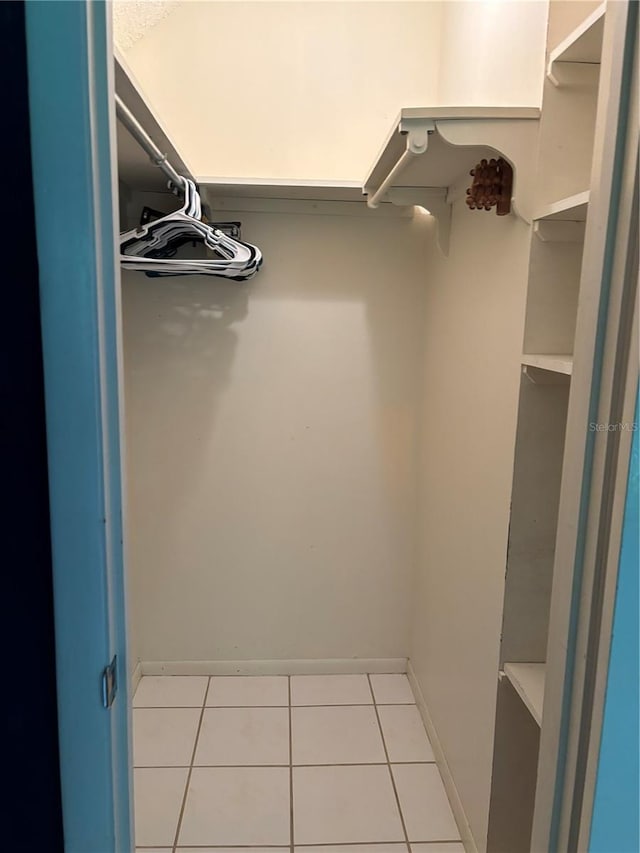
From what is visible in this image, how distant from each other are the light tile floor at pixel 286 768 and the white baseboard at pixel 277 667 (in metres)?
0.03

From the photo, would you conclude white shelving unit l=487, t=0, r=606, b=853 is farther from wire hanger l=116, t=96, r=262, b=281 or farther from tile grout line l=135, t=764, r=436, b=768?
wire hanger l=116, t=96, r=262, b=281

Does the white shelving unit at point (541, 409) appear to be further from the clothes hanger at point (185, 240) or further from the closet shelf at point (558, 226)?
the clothes hanger at point (185, 240)

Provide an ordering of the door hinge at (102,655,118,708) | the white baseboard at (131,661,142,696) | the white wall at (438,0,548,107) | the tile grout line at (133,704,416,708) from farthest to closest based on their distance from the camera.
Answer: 1. the white baseboard at (131,661,142,696)
2. the tile grout line at (133,704,416,708)
3. the white wall at (438,0,548,107)
4. the door hinge at (102,655,118,708)

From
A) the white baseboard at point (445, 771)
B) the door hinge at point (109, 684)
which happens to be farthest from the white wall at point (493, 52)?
the white baseboard at point (445, 771)

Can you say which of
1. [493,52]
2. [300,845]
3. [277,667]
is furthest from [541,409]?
[277,667]

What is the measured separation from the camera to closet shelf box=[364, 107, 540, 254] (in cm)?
144

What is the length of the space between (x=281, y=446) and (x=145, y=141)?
1329 mm

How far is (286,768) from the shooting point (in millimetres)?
2186

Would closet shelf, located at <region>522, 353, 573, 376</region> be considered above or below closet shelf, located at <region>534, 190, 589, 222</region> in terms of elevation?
below

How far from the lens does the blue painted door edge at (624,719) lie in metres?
0.80

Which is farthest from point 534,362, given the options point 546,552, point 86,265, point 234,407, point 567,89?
point 234,407

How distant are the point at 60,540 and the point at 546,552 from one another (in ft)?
3.84

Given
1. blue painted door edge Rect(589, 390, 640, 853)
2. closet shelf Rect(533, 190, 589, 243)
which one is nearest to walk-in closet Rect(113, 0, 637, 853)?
closet shelf Rect(533, 190, 589, 243)

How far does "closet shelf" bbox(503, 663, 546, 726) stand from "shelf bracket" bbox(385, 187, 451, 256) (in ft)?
4.61
